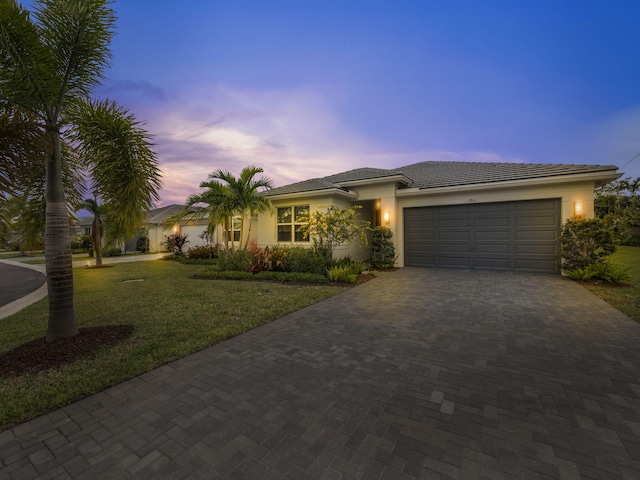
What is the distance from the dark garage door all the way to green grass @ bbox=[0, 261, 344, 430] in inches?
222

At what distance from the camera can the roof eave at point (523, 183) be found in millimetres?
8344

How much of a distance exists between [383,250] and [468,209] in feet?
12.2

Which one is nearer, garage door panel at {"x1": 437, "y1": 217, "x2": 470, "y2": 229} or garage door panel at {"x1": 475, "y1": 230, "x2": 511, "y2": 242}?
garage door panel at {"x1": 475, "y1": 230, "x2": 511, "y2": 242}

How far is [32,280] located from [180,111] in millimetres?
9259

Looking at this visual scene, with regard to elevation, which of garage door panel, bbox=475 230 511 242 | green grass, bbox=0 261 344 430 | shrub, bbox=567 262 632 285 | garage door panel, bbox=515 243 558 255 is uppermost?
garage door panel, bbox=475 230 511 242

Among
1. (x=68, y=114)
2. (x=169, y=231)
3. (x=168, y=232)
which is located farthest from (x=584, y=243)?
(x=168, y=232)

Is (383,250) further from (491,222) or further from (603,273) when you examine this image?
(603,273)

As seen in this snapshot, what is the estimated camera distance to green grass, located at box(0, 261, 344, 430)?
278 centimetres

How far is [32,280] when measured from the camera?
35.7 feet

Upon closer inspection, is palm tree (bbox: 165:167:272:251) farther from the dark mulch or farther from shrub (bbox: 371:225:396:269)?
the dark mulch

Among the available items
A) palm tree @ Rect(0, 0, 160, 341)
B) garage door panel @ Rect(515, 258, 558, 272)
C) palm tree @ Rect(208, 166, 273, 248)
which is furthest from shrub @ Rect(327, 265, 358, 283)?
garage door panel @ Rect(515, 258, 558, 272)

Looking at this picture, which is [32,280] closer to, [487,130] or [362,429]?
[362,429]

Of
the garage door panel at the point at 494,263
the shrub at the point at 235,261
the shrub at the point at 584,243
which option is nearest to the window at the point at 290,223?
the shrub at the point at 235,261

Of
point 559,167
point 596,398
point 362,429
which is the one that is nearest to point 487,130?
point 559,167
